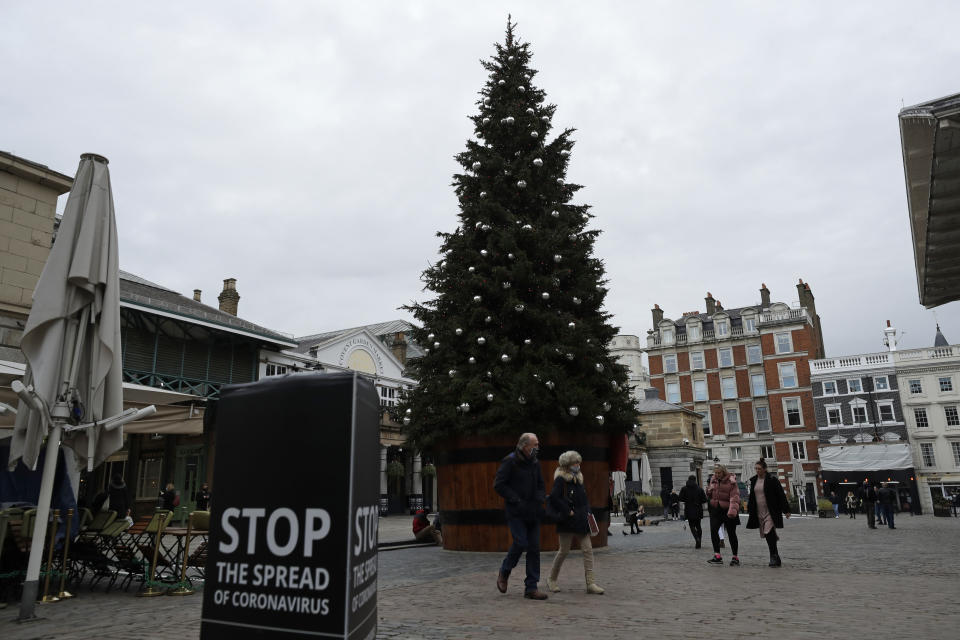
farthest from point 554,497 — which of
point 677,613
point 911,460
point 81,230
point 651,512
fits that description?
point 911,460

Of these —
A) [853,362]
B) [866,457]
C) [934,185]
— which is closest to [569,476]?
[934,185]

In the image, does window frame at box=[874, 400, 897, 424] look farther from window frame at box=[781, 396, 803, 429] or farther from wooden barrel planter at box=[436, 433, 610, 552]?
wooden barrel planter at box=[436, 433, 610, 552]

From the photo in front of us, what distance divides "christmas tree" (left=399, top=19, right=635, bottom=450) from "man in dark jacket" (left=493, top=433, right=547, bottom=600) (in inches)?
150

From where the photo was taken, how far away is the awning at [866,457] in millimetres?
46625

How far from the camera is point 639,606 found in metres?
6.17

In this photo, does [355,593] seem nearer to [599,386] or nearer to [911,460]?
[599,386]

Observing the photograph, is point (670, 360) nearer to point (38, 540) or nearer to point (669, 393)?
point (669, 393)

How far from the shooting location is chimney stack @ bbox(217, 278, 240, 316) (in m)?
34.4

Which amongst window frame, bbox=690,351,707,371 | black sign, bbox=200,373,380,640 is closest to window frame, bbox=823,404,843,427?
window frame, bbox=690,351,707,371

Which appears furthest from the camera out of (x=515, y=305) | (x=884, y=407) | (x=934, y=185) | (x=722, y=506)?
(x=884, y=407)

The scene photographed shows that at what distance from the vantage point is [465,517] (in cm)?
1140

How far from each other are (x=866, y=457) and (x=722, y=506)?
46006 mm

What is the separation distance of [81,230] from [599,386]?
345 inches

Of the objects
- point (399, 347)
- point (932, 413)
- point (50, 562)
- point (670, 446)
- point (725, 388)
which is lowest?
point (50, 562)
